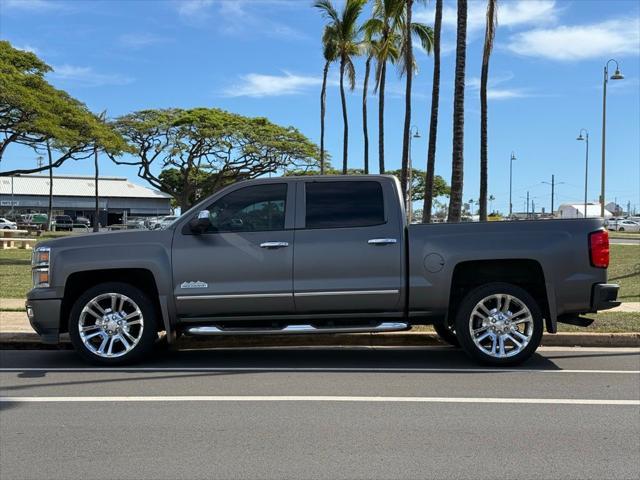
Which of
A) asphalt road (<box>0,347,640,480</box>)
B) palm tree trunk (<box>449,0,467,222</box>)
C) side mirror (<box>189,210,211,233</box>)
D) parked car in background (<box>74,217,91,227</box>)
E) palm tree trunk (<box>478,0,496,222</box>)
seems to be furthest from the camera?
parked car in background (<box>74,217,91,227</box>)

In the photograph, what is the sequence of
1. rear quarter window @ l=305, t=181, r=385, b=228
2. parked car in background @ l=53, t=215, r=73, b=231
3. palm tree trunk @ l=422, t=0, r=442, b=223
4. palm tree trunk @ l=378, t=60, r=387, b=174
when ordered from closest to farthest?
rear quarter window @ l=305, t=181, r=385, b=228
palm tree trunk @ l=422, t=0, r=442, b=223
palm tree trunk @ l=378, t=60, r=387, b=174
parked car in background @ l=53, t=215, r=73, b=231

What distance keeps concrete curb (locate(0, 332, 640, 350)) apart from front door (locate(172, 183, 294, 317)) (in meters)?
1.68

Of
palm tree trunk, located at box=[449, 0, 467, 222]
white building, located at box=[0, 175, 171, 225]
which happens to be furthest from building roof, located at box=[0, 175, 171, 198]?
palm tree trunk, located at box=[449, 0, 467, 222]

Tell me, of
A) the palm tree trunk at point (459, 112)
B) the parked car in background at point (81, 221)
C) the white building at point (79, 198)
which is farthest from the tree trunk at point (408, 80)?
the white building at point (79, 198)

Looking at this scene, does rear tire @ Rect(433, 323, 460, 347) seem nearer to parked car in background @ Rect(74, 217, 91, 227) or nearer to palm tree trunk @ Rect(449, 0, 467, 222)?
palm tree trunk @ Rect(449, 0, 467, 222)

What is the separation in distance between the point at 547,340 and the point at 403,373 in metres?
2.72

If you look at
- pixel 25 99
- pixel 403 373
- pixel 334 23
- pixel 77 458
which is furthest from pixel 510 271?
A: pixel 334 23

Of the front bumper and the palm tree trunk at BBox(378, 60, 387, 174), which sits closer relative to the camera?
the front bumper

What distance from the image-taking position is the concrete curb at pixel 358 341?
8.74 metres

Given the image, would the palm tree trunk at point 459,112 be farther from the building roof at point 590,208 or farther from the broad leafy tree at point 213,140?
the building roof at point 590,208

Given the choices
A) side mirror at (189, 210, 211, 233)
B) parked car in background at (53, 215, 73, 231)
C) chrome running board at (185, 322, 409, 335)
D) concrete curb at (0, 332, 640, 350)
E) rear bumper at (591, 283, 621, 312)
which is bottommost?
concrete curb at (0, 332, 640, 350)

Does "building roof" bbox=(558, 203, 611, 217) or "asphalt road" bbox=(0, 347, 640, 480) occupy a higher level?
"building roof" bbox=(558, 203, 611, 217)

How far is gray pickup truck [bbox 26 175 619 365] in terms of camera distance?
712cm

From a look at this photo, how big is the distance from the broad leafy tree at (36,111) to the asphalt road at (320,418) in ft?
70.1
